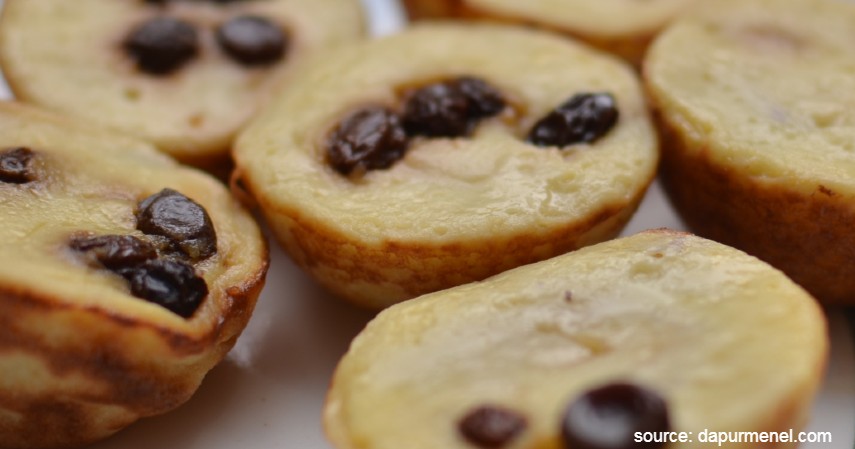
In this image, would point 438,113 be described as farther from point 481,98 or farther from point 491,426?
point 491,426

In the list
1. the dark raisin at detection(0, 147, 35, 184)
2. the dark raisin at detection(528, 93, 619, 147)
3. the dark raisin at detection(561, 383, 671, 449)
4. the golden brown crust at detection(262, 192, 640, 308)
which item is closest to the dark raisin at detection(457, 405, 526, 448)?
the dark raisin at detection(561, 383, 671, 449)

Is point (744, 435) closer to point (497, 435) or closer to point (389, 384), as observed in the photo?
point (497, 435)

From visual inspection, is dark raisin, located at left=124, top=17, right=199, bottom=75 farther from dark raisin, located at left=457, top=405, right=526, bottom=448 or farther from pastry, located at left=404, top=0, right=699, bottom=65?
dark raisin, located at left=457, top=405, right=526, bottom=448

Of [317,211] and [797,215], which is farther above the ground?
[317,211]

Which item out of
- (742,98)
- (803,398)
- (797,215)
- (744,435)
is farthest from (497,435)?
(742,98)

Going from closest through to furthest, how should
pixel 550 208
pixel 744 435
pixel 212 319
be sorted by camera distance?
1. pixel 744 435
2. pixel 212 319
3. pixel 550 208

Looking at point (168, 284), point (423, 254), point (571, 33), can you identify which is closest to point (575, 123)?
point (423, 254)

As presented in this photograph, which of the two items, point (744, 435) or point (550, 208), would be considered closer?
point (744, 435)
